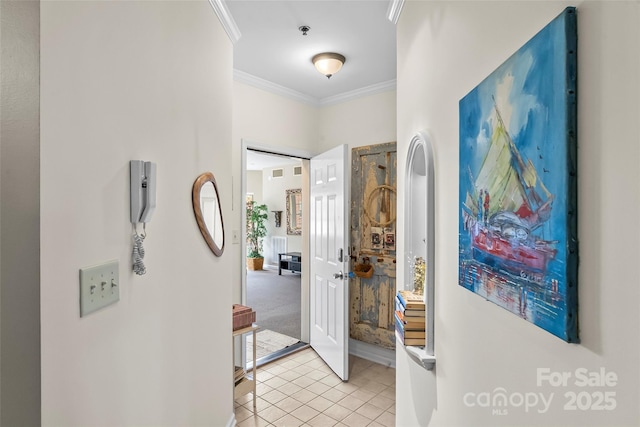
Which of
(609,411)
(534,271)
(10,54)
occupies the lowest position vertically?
(609,411)

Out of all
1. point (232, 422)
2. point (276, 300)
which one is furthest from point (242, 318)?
point (276, 300)

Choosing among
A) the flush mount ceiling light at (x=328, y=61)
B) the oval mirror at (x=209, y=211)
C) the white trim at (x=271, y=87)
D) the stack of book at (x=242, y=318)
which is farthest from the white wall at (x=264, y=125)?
the oval mirror at (x=209, y=211)

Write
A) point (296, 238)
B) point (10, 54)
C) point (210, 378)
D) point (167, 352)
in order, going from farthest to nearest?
point (296, 238) → point (210, 378) → point (167, 352) → point (10, 54)

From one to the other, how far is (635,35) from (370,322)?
3.15 metres

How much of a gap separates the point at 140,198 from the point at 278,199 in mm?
7463

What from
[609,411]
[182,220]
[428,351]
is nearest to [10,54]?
[182,220]

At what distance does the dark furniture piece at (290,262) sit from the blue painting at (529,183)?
6.77m

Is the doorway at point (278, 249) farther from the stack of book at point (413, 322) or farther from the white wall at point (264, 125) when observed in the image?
Answer: the stack of book at point (413, 322)

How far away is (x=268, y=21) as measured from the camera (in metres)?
2.24

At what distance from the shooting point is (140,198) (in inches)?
44.0

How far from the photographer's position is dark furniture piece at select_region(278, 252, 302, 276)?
7.71 m

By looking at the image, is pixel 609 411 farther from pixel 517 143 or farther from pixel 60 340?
pixel 60 340

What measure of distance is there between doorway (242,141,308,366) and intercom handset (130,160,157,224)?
267 centimetres

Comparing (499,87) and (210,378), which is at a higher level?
(499,87)
